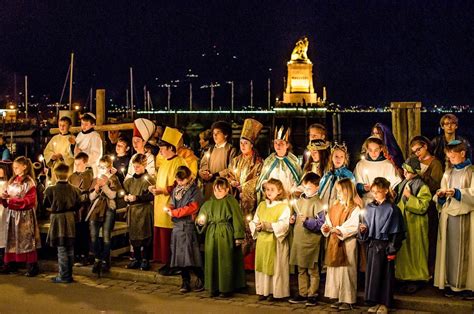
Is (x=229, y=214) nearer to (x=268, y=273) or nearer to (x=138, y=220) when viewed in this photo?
(x=268, y=273)

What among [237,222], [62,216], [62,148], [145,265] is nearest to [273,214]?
[237,222]

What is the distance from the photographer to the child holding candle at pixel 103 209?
34.6 feet

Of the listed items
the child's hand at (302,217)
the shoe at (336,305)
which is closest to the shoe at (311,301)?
the shoe at (336,305)

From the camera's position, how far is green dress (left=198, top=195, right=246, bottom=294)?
9.30m

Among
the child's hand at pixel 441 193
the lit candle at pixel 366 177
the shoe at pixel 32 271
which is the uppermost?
the lit candle at pixel 366 177

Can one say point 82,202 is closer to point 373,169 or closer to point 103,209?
point 103,209

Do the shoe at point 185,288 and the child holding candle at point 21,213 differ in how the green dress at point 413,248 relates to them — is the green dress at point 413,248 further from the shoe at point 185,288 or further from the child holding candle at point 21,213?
the child holding candle at point 21,213

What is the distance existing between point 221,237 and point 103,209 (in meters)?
2.19

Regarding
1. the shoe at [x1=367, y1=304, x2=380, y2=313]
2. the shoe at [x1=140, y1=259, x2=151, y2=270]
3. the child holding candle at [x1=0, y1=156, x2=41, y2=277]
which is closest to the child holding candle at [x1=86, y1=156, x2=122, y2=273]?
the shoe at [x1=140, y1=259, x2=151, y2=270]

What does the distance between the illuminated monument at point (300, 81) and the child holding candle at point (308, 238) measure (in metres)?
68.0

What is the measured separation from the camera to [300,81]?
78.4 m

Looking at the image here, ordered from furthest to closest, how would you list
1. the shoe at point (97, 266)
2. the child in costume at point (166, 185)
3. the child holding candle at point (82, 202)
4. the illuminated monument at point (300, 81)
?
the illuminated monument at point (300, 81), the child holding candle at point (82, 202), the shoe at point (97, 266), the child in costume at point (166, 185)

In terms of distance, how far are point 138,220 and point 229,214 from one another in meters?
1.79

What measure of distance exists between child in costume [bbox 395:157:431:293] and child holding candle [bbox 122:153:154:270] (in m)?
3.61
